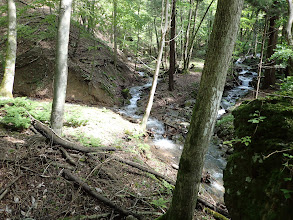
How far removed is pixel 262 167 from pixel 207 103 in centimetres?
95

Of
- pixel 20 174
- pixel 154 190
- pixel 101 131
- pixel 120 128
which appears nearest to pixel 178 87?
pixel 120 128

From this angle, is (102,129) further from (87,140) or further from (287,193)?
(287,193)

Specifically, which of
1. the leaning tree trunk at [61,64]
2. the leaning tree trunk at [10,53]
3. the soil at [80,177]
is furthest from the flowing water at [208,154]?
the leaning tree trunk at [10,53]

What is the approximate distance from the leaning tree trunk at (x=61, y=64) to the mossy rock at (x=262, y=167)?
4.11m

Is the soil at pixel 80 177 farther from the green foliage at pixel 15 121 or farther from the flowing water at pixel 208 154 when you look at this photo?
the flowing water at pixel 208 154

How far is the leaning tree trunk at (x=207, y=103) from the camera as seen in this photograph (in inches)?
78.3

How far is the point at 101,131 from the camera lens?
696 cm

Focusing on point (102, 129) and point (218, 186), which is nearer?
point (218, 186)

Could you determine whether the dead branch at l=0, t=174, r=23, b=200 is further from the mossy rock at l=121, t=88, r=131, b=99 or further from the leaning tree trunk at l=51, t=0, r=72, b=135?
the mossy rock at l=121, t=88, r=131, b=99

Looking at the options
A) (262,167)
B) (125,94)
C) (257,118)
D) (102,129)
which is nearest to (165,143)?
(102,129)

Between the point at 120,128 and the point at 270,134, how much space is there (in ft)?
20.5

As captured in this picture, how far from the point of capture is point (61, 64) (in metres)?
4.61

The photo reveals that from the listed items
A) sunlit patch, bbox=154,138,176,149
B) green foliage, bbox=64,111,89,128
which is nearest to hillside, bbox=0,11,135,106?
green foliage, bbox=64,111,89,128

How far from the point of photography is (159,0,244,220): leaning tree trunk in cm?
199
